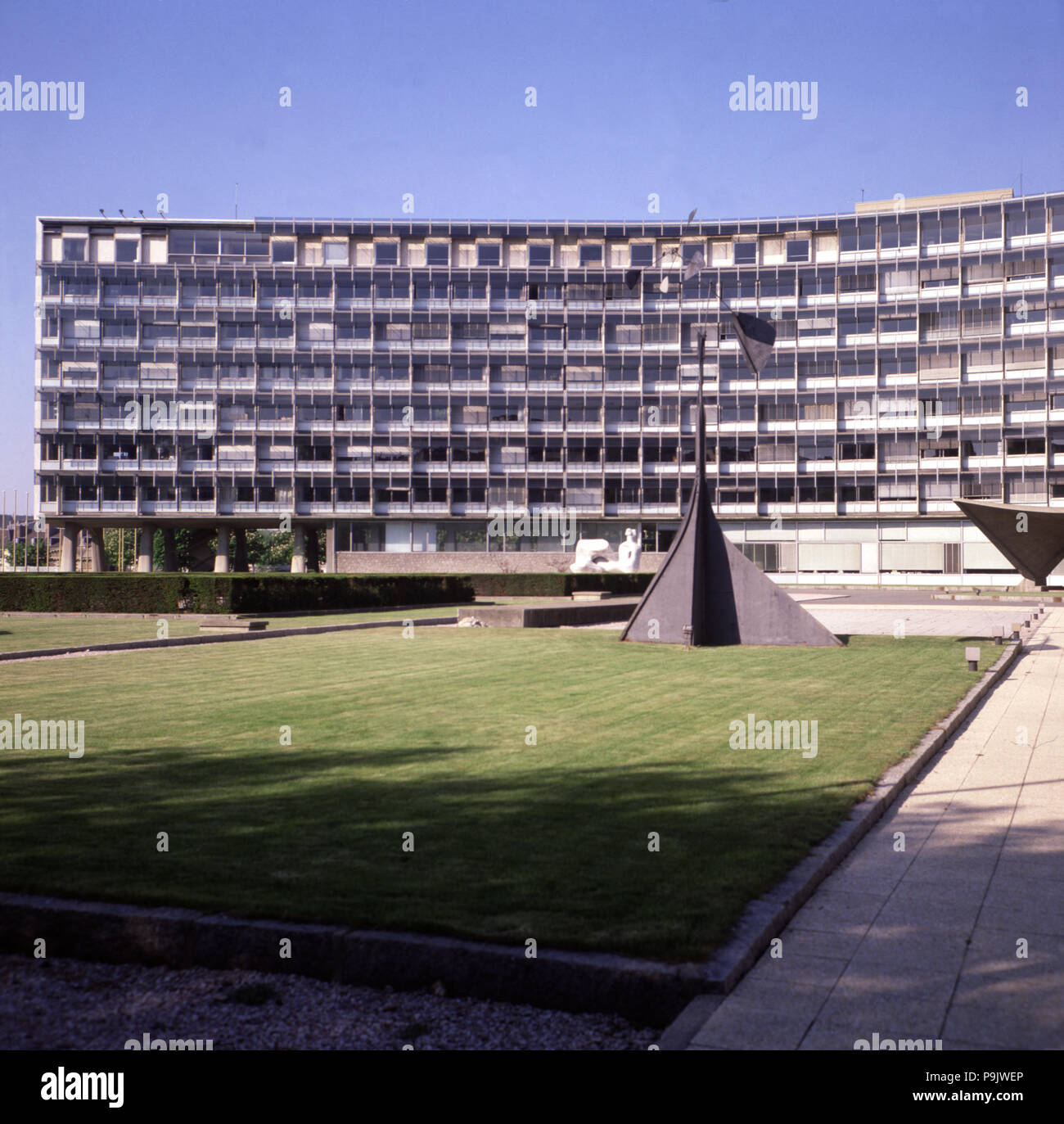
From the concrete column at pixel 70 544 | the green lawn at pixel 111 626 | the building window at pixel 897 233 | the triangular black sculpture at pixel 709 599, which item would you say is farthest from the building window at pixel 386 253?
the triangular black sculpture at pixel 709 599

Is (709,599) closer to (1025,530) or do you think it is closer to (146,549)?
(1025,530)

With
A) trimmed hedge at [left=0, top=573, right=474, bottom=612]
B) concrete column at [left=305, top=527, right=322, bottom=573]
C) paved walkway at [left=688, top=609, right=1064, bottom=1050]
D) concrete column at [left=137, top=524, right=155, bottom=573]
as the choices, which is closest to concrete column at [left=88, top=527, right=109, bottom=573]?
concrete column at [left=137, top=524, right=155, bottom=573]

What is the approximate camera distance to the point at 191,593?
3422 cm

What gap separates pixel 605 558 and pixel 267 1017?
61676 millimetres

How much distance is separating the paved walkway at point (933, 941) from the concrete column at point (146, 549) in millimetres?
75509

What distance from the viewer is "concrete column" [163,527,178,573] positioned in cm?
8450

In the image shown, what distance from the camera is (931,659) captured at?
66.3 feet

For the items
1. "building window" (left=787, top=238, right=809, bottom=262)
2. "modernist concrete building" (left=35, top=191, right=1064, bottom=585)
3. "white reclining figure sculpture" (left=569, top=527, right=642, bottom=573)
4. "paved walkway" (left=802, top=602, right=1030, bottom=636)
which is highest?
"building window" (left=787, top=238, right=809, bottom=262)

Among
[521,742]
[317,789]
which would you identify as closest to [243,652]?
[521,742]

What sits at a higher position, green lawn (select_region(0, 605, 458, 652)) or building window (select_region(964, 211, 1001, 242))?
building window (select_region(964, 211, 1001, 242))

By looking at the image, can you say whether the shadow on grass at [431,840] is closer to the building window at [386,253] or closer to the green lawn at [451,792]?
the green lawn at [451,792]

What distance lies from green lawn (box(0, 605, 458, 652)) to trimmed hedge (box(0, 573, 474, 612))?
2.95 feet

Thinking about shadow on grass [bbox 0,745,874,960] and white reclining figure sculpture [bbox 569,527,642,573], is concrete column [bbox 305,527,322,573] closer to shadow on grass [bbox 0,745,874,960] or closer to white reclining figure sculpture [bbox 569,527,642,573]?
white reclining figure sculpture [bbox 569,527,642,573]
